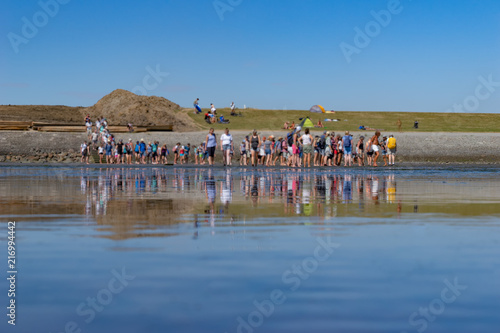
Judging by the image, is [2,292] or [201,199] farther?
[201,199]

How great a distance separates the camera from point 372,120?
9750 centimetres

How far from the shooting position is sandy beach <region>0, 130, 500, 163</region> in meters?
62.8

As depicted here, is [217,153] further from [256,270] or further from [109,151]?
[256,270]

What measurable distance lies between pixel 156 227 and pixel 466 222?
395 cm

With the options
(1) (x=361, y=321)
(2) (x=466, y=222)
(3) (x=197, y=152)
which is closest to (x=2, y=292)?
(1) (x=361, y=321)

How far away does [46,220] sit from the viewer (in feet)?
35.6

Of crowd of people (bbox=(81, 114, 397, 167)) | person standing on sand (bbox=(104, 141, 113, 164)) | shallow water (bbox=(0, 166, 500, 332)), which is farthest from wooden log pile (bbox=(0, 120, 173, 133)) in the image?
shallow water (bbox=(0, 166, 500, 332))

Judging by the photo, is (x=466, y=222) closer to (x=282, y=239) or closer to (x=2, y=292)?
(x=282, y=239)

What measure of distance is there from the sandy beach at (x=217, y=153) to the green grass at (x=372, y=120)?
16.0 m

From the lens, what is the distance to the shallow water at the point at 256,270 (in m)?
4.95

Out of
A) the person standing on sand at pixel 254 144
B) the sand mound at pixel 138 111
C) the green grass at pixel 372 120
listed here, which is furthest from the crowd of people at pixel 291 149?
the green grass at pixel 372 120

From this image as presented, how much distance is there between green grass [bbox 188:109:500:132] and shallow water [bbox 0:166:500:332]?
73.4m

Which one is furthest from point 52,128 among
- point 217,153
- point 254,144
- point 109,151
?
point 254,144

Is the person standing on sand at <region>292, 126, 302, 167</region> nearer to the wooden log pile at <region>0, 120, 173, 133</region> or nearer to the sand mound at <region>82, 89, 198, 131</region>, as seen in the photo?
the wooden log pile at <region>0, 120, 173, 133</region>
